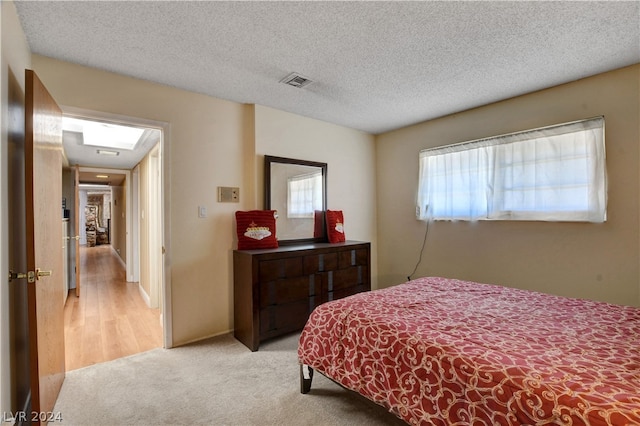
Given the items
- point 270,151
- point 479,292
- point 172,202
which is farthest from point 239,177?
point 479,292

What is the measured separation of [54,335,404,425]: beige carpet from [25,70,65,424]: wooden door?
223mm

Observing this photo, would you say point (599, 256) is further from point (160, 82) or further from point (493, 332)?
point (160, 82)

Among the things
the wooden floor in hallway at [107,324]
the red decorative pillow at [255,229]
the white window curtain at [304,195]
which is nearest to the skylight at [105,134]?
the red decorative pillow at [255,229]

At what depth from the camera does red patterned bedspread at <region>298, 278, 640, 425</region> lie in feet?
3.37

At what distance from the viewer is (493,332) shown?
4.97ft

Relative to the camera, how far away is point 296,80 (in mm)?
2646

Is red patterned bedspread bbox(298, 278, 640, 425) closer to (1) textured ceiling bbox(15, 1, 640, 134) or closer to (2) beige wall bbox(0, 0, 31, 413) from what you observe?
(2) beige wall bbox(0, 0, 31, 413)

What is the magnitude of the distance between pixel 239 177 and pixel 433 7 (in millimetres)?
2283

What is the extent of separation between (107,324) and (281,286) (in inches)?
84.0

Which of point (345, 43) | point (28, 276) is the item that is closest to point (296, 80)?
point (345, 43)

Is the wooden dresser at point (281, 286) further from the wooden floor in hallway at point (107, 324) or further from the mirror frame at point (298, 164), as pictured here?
the wooden floor in hallway at point (107, 324)

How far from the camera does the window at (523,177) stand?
103 inches

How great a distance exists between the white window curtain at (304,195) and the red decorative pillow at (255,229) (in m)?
0.40

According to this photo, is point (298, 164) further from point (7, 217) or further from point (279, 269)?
point (7, 217)
